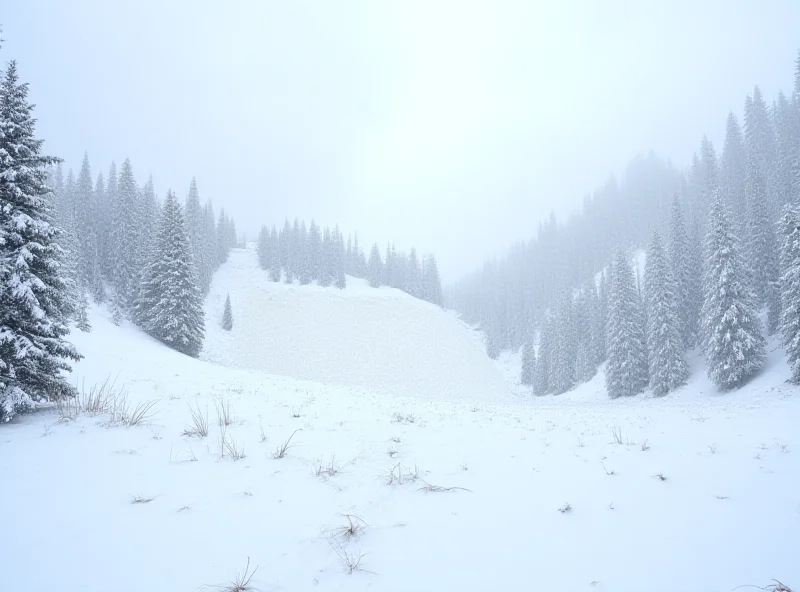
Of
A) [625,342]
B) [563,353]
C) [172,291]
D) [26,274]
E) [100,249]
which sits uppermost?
[100,249]

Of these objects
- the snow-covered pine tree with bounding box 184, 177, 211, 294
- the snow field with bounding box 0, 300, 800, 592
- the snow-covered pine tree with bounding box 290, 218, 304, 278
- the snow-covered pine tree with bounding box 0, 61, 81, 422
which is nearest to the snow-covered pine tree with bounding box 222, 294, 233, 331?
the snow-covered pine tree with bounding box 184, 177, 211, 294

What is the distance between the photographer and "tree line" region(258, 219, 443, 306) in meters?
80.9

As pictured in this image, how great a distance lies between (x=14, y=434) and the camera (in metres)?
6.37

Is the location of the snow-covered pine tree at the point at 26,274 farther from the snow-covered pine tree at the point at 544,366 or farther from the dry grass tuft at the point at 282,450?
the snow-covered pine tree at the point at 544,366

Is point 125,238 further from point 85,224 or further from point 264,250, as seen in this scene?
point 264,250

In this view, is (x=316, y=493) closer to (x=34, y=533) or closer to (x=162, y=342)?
(x=34, y=533)

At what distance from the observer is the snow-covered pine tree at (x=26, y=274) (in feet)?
24.2

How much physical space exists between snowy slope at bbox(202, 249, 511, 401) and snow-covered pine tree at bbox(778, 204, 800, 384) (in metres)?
29.5

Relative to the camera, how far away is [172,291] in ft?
102

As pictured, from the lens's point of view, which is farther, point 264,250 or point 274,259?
point 264,250

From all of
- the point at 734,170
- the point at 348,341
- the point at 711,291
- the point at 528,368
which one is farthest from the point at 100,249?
the point at 734,170

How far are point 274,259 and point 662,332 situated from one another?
7539cm

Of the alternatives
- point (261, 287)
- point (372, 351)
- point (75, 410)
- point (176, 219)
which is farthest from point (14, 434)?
point (261, 287)

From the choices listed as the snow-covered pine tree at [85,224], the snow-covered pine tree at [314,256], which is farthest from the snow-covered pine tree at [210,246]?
the snow-covered pine tree at [314,256]
